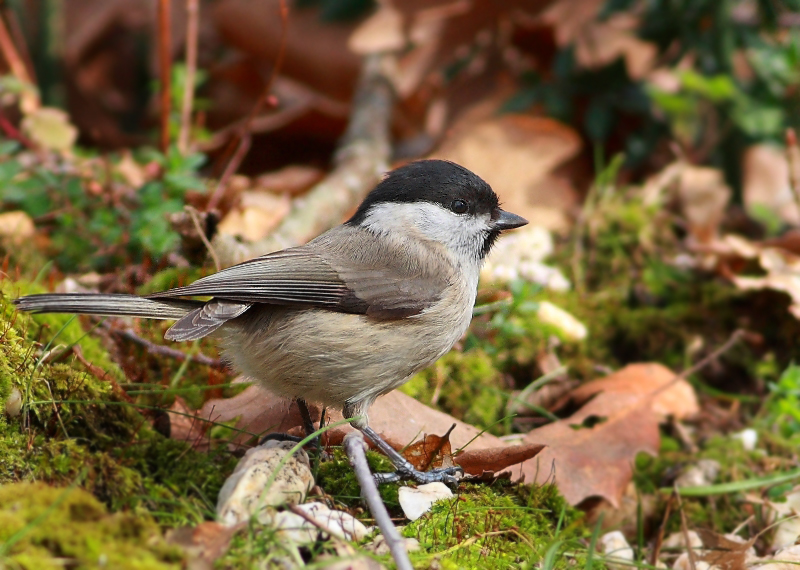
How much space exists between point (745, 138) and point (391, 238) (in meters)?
2.98

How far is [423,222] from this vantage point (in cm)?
298

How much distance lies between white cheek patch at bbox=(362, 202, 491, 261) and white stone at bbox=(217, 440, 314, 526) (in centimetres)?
105

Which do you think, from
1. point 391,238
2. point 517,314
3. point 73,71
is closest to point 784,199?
point 517,314

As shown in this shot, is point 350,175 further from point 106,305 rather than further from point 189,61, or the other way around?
point 106,305

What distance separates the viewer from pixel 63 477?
6.99ft

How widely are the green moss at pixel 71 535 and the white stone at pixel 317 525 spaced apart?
0.30 m

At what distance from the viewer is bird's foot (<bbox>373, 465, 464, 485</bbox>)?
2447 millimetres

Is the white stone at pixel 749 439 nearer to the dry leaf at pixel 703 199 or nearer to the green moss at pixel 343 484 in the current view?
the dry leaf at pixel 703 199

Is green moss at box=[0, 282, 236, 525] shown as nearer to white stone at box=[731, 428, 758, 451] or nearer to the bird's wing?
the bird's wing

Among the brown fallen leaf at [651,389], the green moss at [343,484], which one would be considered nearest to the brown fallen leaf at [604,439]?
the brown fallen leaf at [651,389]

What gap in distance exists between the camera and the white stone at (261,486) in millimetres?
2002

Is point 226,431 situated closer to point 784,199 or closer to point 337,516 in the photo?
point 337,516

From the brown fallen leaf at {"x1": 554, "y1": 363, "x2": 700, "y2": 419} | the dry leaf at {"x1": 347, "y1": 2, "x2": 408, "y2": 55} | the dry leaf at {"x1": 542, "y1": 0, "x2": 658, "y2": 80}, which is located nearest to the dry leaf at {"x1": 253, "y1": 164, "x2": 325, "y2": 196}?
the dry leaf at {"x1": 347, "y1": 2, "x2": 408, "y2": 55}

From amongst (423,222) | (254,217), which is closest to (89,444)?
(423,222)
